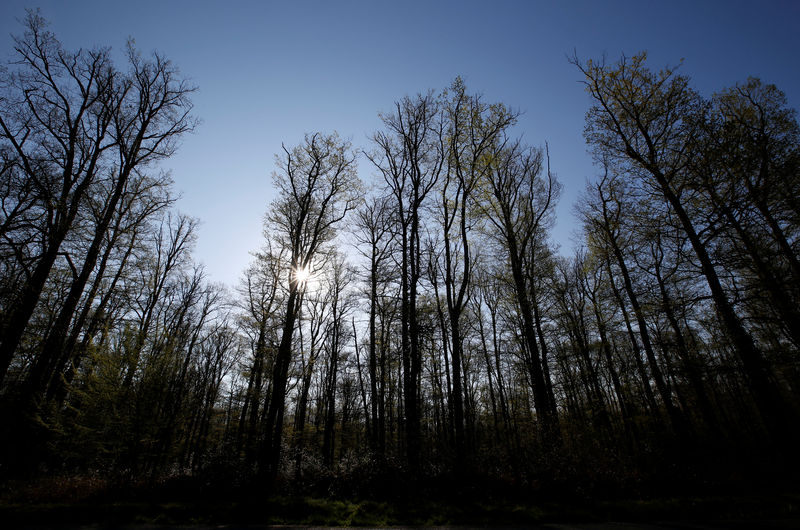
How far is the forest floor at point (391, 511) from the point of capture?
596 cm

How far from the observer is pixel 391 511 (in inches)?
269

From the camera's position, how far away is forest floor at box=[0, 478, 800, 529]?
596cm

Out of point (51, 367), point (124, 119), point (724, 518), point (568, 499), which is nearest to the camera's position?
point (724, 518)

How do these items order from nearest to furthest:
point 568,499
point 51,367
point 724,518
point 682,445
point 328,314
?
1. point 724,518
2. point 568,499
3. point 682,445
4. point 51,367
5. point 328,314

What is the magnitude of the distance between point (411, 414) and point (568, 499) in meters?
4.65

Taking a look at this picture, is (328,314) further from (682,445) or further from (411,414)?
(682,445)

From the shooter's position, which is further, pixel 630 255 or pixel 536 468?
pixel 630 255

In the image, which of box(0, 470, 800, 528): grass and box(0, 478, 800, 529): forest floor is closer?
box(0, 478, 800, 529): forest floor

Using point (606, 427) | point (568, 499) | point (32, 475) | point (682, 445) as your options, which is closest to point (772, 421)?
point (682, 445)

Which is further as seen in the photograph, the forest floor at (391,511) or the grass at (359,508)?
the grass at (359,508)

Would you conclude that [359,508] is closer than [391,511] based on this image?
No

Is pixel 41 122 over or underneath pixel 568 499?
over

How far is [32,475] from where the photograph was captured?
372 inches

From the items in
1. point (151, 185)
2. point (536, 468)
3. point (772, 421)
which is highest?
point (151, 185)
